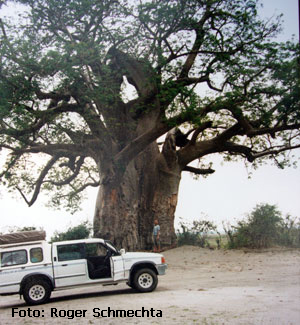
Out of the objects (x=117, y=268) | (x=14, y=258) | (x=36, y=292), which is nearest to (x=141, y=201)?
(x=117, y=268)

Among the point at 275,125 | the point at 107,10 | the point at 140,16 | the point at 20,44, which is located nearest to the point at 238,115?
the point at 275,125

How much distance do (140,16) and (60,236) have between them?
10.2m

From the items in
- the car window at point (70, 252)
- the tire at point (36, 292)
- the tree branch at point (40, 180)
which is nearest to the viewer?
the tire at point (36, 292)

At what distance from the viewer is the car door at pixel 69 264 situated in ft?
35.4

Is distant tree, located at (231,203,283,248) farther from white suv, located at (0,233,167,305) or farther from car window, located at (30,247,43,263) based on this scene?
car window, located at (30,247,43,263)

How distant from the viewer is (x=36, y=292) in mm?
10516

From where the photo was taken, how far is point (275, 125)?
1864 centimetres

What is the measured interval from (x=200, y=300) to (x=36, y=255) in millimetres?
4211

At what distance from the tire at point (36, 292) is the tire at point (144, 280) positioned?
214 centimetres

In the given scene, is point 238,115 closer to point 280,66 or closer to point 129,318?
point 280,66

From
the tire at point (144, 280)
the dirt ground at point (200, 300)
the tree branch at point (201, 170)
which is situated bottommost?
the dirt ground at point (200, 300)

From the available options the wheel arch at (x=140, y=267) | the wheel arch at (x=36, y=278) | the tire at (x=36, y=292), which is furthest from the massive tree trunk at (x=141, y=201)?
the tire at (x=36, y=292)

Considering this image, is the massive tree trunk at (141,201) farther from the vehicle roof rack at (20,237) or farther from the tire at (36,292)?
the tire at (36,292)

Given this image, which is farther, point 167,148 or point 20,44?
point 167,148
